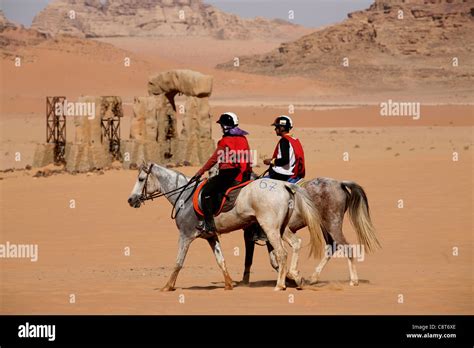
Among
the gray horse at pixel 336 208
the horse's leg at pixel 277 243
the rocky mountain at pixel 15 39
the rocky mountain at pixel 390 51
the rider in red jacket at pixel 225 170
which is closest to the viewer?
the horse's leg at pixel 277 243

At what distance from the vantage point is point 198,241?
76.5ft

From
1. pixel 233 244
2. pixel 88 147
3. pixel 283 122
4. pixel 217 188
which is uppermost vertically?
pixel 88 147

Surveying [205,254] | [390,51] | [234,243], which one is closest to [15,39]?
[390,51]

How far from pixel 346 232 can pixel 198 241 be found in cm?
321

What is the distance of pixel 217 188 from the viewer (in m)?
15.4

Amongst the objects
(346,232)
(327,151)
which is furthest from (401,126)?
(346,232)

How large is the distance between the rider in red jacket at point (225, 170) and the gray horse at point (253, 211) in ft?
0.59

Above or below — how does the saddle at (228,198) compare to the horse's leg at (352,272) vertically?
above

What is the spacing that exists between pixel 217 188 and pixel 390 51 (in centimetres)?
13146

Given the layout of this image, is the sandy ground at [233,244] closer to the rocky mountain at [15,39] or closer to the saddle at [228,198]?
the saddle at [228,198]

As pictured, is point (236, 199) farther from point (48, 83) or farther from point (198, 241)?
point (48, 83)

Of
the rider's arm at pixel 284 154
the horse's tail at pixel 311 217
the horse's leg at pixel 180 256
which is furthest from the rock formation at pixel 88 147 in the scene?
the horse's tail at pixel 311 217

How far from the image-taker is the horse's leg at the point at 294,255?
15.6 meters

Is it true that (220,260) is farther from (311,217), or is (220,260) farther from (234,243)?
(234,243)
